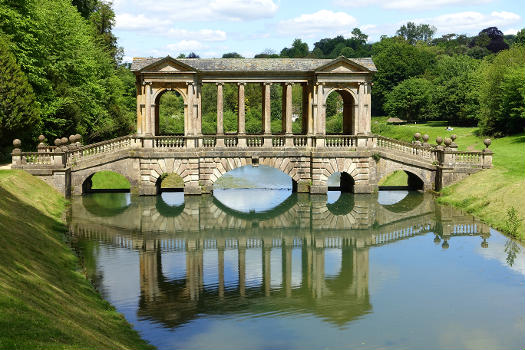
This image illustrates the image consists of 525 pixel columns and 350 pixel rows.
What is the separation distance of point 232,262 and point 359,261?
5685 mm

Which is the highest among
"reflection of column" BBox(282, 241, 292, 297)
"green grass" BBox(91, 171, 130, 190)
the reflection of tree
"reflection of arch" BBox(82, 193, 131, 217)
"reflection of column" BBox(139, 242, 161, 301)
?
"green grass" BBox(91, 171, 130, 190)

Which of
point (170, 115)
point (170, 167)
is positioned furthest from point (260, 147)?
point (170, 115)

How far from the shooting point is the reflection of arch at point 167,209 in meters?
39.8

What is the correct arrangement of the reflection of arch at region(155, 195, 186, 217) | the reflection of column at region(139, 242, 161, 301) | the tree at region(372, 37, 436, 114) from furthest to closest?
the tree at region(372, 37, 436, 114) → the reflection of arch at region(155, 195, 186, 217) → the reflection of column at region(139, 242, 161, 301)

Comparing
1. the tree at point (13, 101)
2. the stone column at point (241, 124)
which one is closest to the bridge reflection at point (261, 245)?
the stone column at point (241, 124)

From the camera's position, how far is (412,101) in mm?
100562

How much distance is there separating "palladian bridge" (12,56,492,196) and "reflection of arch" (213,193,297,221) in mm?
2305

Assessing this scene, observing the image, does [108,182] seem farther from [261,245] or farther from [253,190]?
[261,245]

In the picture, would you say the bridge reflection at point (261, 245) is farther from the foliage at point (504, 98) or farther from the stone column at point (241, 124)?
the foliage at point (504, 98)

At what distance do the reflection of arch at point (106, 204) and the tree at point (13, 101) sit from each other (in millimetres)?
6972

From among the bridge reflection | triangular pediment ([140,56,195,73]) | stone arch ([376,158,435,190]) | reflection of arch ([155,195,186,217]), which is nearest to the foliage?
stone arch ([376,158,435,190])

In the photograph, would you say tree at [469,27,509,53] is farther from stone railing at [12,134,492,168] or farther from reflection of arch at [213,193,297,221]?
reflection of arch at [213,193,297,221]

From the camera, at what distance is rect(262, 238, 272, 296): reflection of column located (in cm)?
2462

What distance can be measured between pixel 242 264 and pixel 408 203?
1864cm
